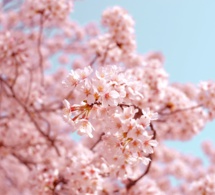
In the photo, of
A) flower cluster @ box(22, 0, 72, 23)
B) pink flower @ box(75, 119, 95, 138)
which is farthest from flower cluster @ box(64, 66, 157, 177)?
flower cluster @ box(22, 0, 72, 23)

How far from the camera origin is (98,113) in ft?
8.00

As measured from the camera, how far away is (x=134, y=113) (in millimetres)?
2408

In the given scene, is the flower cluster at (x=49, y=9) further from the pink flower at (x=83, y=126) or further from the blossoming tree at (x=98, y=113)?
the pink flower at (x=83, y=126)

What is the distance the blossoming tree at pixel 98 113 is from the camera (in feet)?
7.95

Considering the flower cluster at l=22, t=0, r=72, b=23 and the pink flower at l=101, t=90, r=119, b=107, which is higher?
the flower cluster at l=22, t=0, r=72, b=23

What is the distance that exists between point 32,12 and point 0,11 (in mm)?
2479

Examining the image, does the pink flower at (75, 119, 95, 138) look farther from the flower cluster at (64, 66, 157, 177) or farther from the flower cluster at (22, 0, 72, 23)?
the flower cluster at (22, 0, 72, 23)

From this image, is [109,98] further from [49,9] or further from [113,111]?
[49,9]

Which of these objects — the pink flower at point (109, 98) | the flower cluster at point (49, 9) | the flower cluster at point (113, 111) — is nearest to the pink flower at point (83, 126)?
the flower cluster at point (113, 111)

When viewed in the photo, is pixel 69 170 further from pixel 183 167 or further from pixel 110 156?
pixel 183 167

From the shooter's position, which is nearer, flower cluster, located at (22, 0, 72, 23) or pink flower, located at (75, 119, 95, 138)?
pink flower, located at (75, 119, 95, 138)

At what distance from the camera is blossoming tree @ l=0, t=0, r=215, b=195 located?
2422 mm

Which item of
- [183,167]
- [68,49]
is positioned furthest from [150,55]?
[183,167]

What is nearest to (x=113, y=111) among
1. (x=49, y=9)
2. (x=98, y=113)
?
(x=98, y=113)
